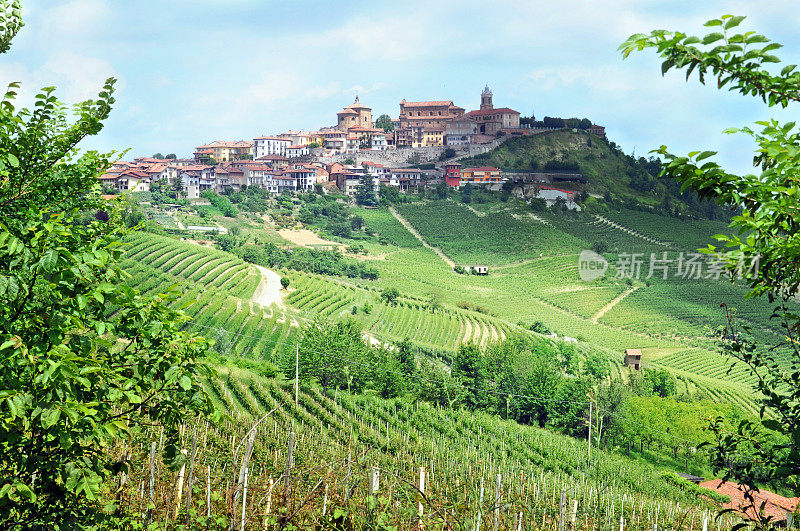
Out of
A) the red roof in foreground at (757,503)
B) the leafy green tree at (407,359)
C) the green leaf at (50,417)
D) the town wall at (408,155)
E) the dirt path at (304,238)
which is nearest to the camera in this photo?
the green leaf at (50,417)

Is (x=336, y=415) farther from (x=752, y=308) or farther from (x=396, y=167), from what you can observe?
(x=396, y=167)

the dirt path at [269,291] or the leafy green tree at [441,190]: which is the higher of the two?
the leafy green tree at [441,190]

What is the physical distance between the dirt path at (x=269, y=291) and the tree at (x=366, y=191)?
34888 millimetres

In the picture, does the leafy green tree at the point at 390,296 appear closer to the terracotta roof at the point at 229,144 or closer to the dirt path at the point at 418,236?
the dirt path at the point at 418,236

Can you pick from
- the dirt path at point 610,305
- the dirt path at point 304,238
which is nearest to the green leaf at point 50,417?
the dirt path at point 610,305

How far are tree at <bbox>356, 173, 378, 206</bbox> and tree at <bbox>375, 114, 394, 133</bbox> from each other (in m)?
16.7

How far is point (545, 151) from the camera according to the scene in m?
90.7

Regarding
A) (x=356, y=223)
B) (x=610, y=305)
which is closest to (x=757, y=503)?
(x=610, y=305)

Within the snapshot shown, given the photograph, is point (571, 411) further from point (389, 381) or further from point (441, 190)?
point (441, 190)

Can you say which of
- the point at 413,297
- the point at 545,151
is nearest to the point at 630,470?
the point at 413,297

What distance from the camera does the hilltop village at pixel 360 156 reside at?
270 feet

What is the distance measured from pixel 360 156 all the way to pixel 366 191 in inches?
302

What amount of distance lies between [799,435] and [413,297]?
152 feet

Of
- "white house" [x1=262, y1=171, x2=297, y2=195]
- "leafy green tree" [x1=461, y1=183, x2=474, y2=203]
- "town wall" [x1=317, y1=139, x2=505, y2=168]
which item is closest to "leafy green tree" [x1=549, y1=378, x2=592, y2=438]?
"leafy green tree" [x1=461, y1=183, x2=474, y2=203]
